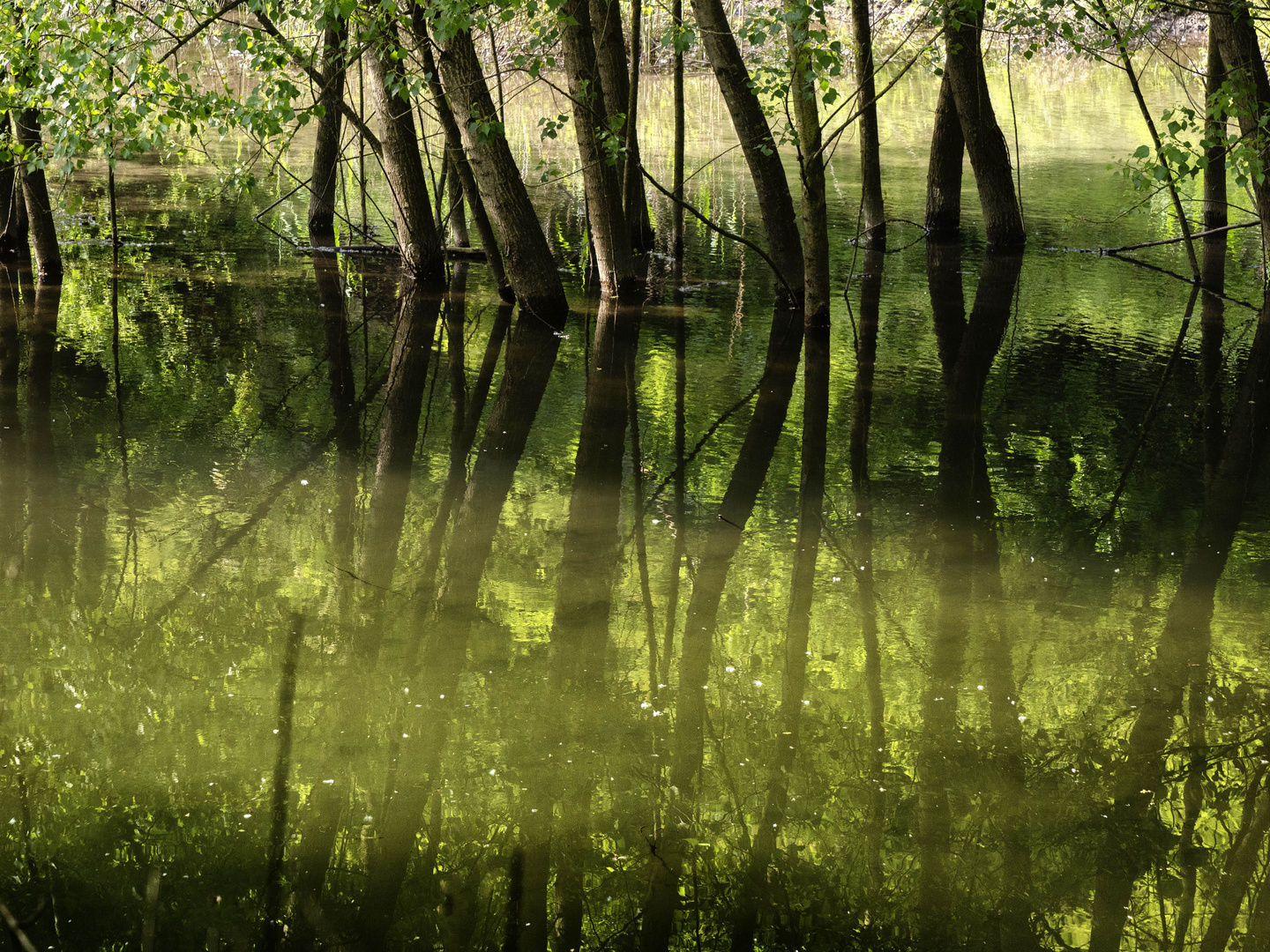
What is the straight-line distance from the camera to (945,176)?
16.3 metres

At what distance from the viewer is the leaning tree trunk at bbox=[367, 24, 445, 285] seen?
1165 centimetres

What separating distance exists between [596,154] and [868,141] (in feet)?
16.3

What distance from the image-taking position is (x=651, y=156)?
2373 centimetres

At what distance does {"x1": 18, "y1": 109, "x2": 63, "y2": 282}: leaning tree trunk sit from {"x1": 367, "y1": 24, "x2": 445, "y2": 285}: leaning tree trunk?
127 inches

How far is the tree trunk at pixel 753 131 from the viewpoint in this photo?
9.74 metres

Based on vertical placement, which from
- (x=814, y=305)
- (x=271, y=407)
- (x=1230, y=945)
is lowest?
(x=1230, y=945)

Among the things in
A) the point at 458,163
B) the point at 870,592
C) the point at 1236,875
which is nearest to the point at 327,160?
the point at 458,163

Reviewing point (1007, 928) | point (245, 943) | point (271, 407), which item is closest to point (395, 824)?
point (245, 943)

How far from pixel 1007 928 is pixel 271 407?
6.62 meters

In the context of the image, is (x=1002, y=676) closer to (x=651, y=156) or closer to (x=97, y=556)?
(x=97, y=556)

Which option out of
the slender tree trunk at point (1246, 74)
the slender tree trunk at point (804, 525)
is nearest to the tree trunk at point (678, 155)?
the slender tree trunk at point (804, 525)

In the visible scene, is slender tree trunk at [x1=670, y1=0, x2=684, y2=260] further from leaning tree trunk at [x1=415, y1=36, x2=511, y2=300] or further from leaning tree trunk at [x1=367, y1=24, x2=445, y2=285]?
leaning tree trunk at [x1=367, y1=24, x2=445, y2=285]

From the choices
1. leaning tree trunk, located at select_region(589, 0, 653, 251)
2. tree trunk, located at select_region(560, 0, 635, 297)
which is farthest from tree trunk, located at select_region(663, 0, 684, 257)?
tree trunk, located at select_region(560, 0, 635, 297)

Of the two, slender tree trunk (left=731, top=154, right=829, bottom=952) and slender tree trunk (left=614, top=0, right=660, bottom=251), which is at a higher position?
slender tree trunk (left=614, top=0, right=660, bottom=251)
